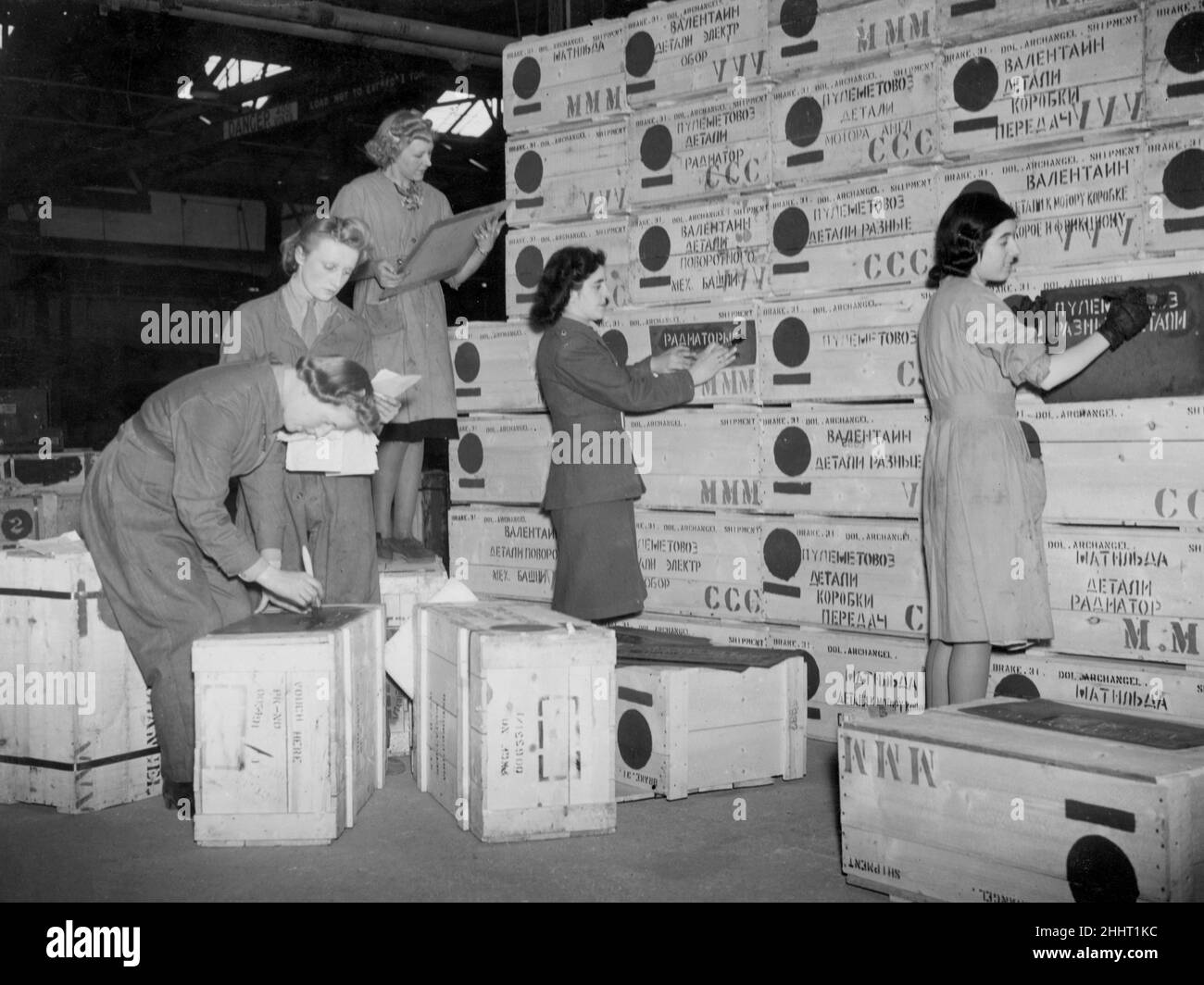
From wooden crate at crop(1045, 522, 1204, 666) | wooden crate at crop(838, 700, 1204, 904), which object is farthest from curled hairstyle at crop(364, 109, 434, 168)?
wooden crate at crop(838, 700, 1204, 904)

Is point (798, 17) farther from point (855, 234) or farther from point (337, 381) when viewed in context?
point (337, 381)

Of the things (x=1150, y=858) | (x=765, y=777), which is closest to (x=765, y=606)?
(x=765, y=777)

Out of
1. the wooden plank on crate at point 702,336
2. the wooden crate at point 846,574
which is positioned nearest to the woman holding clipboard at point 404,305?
the wooden plank on crate at point 702,336

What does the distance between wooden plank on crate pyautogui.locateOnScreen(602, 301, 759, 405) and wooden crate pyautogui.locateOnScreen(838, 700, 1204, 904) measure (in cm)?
Result: 228

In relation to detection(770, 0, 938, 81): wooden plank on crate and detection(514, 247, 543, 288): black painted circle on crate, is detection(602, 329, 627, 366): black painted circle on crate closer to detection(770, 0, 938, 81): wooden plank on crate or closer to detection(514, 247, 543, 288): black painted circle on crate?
detection(514, 247, 543, 288): black painted circle on crate

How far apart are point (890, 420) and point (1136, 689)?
148 cm

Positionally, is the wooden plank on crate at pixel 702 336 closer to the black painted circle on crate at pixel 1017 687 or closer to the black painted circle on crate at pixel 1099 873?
the black painted circle on crate at pixel 1017 687

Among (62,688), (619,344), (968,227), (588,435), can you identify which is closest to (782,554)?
(588,435)

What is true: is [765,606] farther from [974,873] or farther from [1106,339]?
[974,873]

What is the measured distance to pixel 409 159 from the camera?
576 centimetres

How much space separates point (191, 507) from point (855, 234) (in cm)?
305

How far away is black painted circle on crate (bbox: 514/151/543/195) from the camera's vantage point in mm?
6570

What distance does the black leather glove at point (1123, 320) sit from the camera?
14.4ft

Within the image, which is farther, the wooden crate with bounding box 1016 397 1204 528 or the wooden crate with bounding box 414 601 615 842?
the wooden crate with bounding box 1016 397 1204 528
